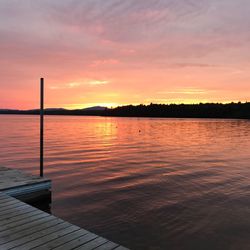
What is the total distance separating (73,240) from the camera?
17.6 ft

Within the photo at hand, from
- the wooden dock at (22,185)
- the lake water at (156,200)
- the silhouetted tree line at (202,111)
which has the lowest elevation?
the lake water at (156,200)

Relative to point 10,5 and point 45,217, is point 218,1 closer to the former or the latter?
point 10,5

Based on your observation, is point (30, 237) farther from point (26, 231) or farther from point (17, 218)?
point (17, 218)

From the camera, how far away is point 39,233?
18.5 feet

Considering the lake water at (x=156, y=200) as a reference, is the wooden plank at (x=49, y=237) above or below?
above

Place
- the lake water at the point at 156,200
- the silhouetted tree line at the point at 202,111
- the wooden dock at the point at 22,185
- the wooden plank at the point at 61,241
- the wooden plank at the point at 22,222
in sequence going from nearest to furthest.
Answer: the wooden plank at the point at 61,241, the wooden plank at the point at 22,222, the lake water at the point at 156,200, the wooden dock at the point at 22,185, the silhouetted tree line at the point at 202,111

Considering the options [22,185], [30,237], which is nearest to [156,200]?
[22,185]

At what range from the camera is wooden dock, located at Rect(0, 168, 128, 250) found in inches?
202

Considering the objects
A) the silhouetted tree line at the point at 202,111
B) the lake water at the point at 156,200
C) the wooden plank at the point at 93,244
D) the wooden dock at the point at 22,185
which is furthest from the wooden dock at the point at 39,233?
the silhouetted tree line at the point at 202,111

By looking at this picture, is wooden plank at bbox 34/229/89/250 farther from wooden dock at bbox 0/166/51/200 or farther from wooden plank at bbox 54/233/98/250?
wooden dock at bbox 0/166/51/200

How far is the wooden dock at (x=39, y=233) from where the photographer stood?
513 centimetres

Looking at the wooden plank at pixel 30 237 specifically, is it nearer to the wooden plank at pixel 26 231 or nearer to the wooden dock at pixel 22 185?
the wooden plank at pixel 26 231

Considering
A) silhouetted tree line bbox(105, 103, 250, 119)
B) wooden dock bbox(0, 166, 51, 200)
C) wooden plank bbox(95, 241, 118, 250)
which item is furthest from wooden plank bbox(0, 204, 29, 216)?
silhouetted tree line bbox(105, 103, 250, 119)

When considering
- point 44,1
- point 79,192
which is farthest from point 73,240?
point 44,1
